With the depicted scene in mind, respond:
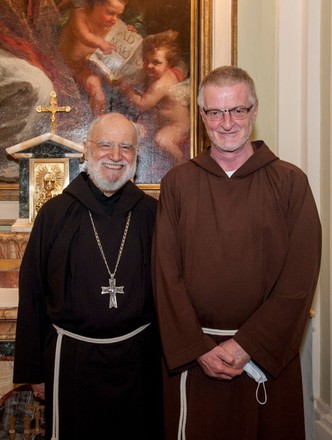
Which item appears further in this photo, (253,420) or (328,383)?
(328,383)

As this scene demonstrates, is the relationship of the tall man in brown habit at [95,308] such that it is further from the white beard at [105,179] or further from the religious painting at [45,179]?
the religious painting at [45,179]

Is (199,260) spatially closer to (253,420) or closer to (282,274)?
(282,274)

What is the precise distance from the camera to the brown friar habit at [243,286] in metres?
2.42

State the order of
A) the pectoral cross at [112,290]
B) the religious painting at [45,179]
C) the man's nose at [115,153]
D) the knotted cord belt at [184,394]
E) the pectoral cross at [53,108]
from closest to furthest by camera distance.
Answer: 1. the knotted cord belt at [184,394]
2. the pectoral cross at [112,290]
3. the man's nose at [115,153]
4. the religious painting at [45,179]
5. the pectoral cross at [53,108]

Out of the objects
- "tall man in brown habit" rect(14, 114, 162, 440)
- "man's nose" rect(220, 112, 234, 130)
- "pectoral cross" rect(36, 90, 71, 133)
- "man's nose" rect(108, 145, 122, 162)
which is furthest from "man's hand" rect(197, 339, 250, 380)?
"pectoral cross" rect(36, 90, 71, 133)

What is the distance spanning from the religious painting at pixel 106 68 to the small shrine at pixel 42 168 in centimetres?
43

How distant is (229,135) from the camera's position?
2496 mm

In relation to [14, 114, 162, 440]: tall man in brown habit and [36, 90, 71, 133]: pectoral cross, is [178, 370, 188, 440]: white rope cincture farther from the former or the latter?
[36, 90, 71, 133]: pectoral cross

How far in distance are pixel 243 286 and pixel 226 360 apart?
0.35 metres

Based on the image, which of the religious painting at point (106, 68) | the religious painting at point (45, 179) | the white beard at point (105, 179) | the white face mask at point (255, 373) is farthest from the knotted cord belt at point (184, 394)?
the religious painting at point (106, 68)

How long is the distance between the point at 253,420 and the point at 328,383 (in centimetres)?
118

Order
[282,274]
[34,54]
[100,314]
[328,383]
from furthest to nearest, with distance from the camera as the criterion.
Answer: [34,54]
[328,383]
[100,314]
[282,274]

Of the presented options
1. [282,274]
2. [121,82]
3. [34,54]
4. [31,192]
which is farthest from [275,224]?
[34,54]

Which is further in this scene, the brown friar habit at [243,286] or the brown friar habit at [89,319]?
the brown friar habit at [89,319]
